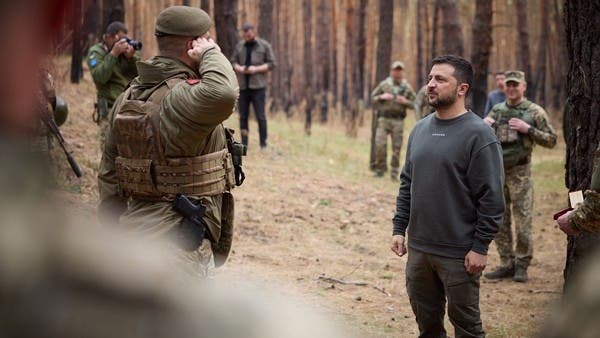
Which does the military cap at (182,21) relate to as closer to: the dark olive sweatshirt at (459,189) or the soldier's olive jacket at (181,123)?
the soldier's olive jacket at (181,123)

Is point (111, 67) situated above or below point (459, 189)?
above

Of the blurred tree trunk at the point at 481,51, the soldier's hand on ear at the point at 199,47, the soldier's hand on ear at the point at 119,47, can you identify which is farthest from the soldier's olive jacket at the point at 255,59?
the soldier's hand on ear at the point at 199,47

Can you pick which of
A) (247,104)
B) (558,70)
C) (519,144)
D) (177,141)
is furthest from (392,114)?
(558,70)

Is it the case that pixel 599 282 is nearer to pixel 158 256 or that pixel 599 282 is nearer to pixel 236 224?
pixel 158 256

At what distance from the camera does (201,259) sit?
3.75 m

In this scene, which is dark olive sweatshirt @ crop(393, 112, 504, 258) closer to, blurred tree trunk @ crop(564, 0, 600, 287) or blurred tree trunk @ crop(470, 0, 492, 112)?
blurred tree trunk @ crop(564, 0, 600, 287)

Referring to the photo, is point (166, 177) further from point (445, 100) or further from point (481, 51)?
point (481, 51)

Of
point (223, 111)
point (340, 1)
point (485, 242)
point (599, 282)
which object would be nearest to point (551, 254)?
point (485, 242)

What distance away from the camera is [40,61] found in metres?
0.69

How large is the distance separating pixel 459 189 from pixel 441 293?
0.68 meters

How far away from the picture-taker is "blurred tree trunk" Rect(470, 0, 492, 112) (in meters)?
11.3

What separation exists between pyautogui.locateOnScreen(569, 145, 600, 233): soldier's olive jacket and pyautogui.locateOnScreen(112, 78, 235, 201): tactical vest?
5.90ft

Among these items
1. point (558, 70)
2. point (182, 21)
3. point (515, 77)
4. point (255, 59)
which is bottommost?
point (558, 70)

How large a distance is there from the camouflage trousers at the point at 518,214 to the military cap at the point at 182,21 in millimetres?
4453
